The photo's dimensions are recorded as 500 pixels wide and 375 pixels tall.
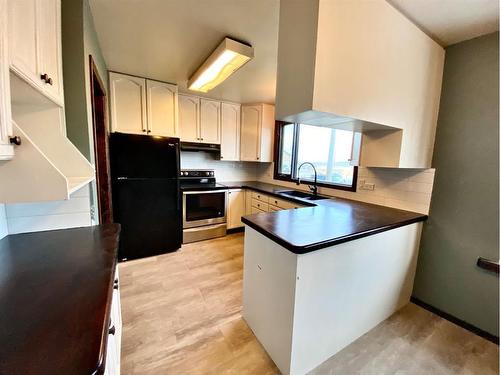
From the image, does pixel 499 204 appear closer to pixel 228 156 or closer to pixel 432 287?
pixel 432 287

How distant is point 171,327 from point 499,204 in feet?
8.75

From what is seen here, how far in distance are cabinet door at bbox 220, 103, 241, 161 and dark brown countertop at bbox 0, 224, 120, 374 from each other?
2.69 meters

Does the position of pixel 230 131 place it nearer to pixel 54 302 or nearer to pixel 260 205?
pixel 260 205

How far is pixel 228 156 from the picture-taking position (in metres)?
3.69

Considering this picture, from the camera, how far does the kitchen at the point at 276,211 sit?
814 mm

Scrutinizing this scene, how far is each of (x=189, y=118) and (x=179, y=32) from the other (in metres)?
1.67

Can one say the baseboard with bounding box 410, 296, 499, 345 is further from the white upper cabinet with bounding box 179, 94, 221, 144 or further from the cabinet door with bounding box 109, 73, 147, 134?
the cabinet door with bounding box 109, 73, 147, 134

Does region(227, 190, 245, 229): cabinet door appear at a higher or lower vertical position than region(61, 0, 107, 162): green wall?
lower

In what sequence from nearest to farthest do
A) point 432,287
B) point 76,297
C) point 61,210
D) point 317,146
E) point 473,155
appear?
point 76,297, point 61,210, point 473,155, point 432,287, point 317,146

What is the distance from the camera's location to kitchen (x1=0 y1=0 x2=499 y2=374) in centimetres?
81

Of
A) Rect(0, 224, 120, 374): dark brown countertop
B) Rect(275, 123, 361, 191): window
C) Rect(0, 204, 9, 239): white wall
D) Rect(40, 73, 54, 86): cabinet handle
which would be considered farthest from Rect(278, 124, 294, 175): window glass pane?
Rect(0, 204, 9, 239): white wall

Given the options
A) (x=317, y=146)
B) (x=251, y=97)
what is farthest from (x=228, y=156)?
(x=317, y=146)

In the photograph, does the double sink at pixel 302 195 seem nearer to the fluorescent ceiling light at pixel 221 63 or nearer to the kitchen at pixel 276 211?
the kitchen at pixel 276 211

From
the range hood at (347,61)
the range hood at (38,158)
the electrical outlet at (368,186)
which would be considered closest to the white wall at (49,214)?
the range hood at (38,158)
